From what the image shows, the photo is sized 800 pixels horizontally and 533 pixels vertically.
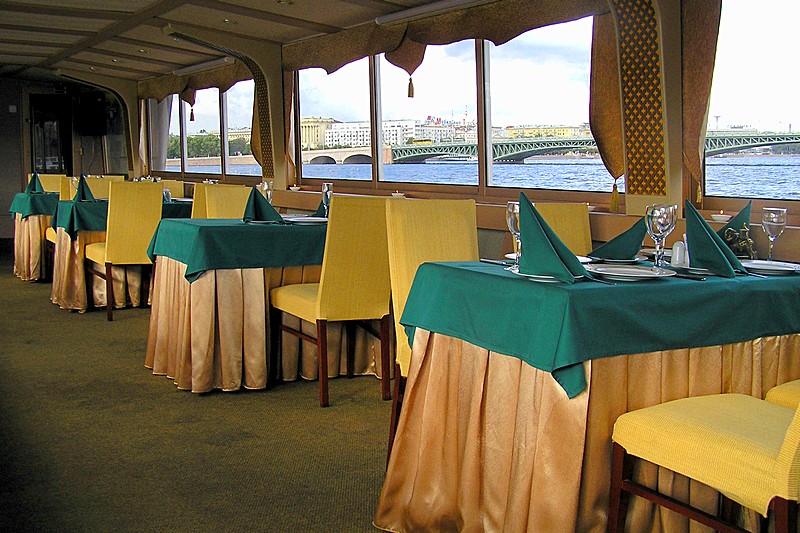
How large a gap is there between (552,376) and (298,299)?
7.52ft

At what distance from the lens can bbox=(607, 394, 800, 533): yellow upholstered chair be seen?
1835 mm

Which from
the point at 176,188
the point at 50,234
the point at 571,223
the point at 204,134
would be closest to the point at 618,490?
the point at 571,223

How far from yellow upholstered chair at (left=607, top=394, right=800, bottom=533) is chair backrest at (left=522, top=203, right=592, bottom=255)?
184cm

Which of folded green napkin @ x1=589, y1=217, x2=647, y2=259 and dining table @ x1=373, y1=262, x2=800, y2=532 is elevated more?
folded green napkin @ x1=589, y1=217, x2=647, y2=259

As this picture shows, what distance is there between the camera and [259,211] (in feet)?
15.5

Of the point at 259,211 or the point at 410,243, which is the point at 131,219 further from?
the point at 410,243

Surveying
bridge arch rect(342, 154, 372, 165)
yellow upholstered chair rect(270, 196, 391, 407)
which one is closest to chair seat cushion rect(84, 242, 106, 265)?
bridge arch rect(342, 154, 372, 165)

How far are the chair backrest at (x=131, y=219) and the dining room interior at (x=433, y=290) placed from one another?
24 mm

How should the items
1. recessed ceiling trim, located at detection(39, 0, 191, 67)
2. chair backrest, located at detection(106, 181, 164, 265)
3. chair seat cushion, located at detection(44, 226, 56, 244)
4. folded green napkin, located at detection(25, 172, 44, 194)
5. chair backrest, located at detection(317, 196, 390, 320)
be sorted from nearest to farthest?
1. chair backrest, located at detection(317, 196, 390, 320)
2. chair backrest, located at detection(106, 181, 164, 265)
3. recessed ceiling trim, located at detection(39, 0, 191, 67)
4. chair seat cushion, located at detection(44, 226, 56, 244)
5. folded green napkin, located at detection(25, 172, 44, 194)

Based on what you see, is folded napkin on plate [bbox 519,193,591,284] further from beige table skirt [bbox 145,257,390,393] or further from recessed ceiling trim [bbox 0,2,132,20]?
recessed ceiling trim [bbox 0,2,132,20]

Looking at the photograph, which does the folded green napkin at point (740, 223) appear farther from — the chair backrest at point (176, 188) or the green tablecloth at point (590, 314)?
the chair backrest at point (176, 188)

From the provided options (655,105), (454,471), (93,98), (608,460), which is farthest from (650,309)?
(93,98)

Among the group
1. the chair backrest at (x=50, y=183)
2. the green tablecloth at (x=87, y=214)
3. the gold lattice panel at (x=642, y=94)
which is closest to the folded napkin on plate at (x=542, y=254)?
the gold lattice panel at (x=642, y=94)

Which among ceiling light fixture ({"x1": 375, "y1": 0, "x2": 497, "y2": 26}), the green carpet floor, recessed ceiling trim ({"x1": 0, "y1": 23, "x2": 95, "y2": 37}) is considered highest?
recessed ceiling trim ({"x1": 0, "y1": 23, "x2": 95, "y2": 37})
